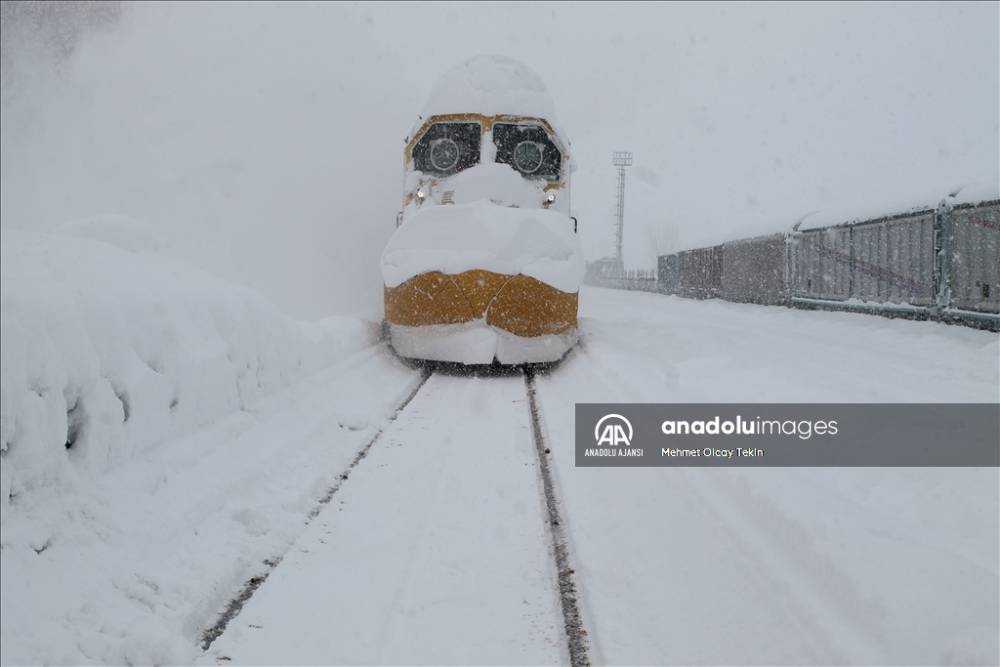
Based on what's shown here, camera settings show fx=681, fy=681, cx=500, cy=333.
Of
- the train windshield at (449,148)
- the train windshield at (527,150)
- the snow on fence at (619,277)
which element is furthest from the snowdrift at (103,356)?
the snow on fence at (619,277)

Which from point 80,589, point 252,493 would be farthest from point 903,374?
point 80,589

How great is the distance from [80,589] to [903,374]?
7239mm

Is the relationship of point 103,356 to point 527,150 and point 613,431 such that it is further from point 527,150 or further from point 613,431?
point 527,150

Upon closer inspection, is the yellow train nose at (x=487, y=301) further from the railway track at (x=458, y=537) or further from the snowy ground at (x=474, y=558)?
the snowy ground at (x=474, y=558)

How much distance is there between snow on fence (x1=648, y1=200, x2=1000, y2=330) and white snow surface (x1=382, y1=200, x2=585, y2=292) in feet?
19.9

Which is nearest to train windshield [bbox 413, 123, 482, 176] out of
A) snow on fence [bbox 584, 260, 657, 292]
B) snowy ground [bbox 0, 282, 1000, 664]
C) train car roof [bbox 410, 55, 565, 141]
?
train car roof [bbox 410, 55, 565, 141]

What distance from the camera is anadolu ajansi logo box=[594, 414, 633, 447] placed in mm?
4884

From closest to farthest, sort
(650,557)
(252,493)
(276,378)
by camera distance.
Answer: (650,557), (252,493), (276,378)

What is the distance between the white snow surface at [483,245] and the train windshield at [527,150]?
1.66 metres

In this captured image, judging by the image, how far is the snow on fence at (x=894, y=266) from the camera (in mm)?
9570

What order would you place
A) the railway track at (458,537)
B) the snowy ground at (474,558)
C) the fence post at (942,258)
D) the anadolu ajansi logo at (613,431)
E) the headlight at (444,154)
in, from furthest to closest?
the fence post at (942,258) → the headlight at (444,154) → the anadolu ajansi logo at (613,431) → the railway track at (458,537) → the snowy ground at (474,558)

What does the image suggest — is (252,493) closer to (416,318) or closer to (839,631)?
(839,631)

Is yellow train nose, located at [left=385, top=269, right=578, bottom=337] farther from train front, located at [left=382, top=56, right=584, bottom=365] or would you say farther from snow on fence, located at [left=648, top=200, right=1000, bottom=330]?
snow on fence, located at [left=648, top=200, right=1000, bottom=330]

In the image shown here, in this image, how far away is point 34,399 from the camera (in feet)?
8.39
